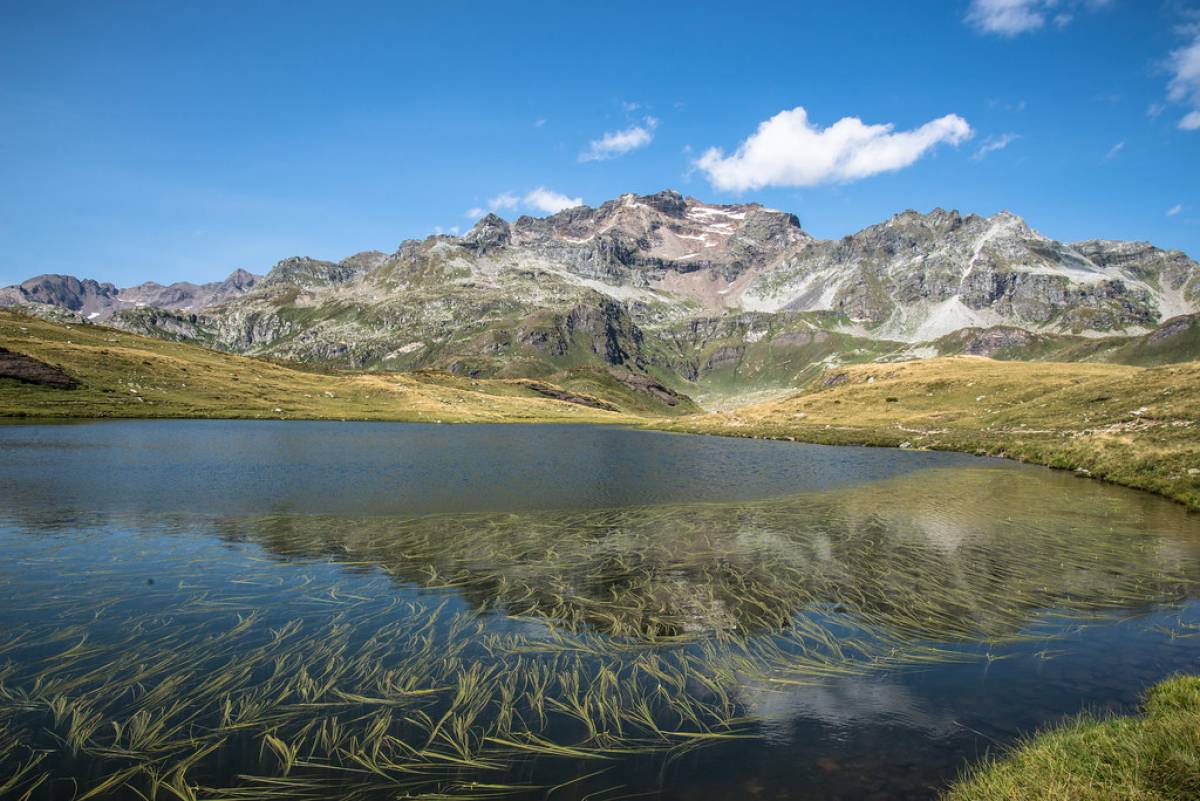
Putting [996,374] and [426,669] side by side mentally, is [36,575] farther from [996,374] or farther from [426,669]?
[996,374]

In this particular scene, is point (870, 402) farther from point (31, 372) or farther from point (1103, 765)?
point (31, 372)

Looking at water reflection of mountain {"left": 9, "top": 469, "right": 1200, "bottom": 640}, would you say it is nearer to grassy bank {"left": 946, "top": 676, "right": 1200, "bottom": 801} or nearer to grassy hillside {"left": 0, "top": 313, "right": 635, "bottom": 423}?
grassy bank {"left": 946, "top": 676, "right": 1200, "bottom": 801}

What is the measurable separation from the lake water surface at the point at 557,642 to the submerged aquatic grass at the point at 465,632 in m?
0.09

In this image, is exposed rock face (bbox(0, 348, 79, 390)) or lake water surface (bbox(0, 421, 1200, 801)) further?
exposed rock face (bbox(0, 348, 79, 390))

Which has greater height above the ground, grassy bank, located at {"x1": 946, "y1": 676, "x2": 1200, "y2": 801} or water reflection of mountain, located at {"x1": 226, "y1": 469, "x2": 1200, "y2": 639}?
grassy bank, located at {"x1": 946, "y1": 676, "x2": 1200, "y2": 801}

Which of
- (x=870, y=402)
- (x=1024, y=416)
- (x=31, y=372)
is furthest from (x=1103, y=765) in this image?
(x=31, y=372)

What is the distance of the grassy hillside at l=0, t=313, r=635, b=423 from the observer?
109038 mm

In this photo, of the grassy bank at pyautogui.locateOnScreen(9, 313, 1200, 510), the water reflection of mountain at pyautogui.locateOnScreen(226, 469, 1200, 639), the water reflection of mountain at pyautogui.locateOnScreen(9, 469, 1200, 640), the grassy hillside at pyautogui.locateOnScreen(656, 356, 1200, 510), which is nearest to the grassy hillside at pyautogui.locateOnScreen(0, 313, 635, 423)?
the grassy bank at pyautogui.locateOnScreen(9, 313, 1200, 510)

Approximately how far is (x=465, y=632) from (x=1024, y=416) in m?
97.2

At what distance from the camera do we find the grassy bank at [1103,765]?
8.03 m

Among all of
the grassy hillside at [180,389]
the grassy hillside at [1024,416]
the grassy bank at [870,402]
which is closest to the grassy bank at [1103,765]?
the grassy hillside at [1024,416]

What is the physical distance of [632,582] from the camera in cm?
2084

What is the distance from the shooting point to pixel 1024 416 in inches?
3319

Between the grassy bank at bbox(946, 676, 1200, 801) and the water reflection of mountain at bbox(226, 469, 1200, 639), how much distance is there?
20.3ft
